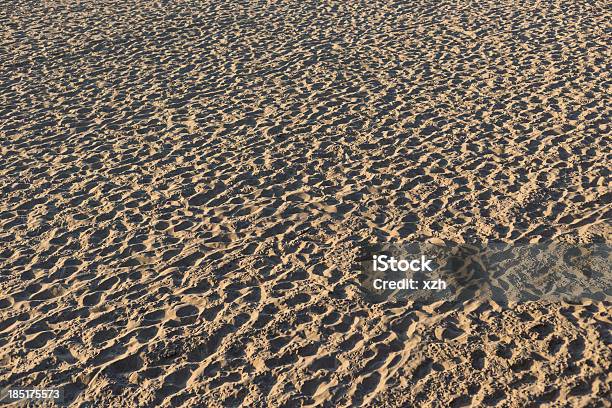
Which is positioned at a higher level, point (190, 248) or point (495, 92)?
point (190, 248)

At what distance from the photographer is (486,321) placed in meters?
5.99

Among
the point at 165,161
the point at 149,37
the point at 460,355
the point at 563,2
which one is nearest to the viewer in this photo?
the point at 460,355

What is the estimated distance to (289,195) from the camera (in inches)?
304

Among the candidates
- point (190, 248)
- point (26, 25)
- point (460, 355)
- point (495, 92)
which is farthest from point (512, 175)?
point (26, 25)

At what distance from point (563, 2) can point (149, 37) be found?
280 inches

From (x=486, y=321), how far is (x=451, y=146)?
9.81ft

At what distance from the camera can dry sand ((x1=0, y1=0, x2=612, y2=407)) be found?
562cm

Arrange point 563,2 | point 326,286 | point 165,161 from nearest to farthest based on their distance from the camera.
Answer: point 326,286, point 165,161, point 563,2

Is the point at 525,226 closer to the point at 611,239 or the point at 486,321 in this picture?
the point at 611,239

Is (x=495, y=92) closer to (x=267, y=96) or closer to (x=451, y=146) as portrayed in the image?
(x=451, y=146)

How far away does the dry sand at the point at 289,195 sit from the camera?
5617mm

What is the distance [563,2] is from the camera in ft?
42.7

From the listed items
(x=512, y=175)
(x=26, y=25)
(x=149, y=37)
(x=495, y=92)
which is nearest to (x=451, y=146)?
(x=512, y=175)

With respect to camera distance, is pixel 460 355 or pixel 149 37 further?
pixel 149 37
